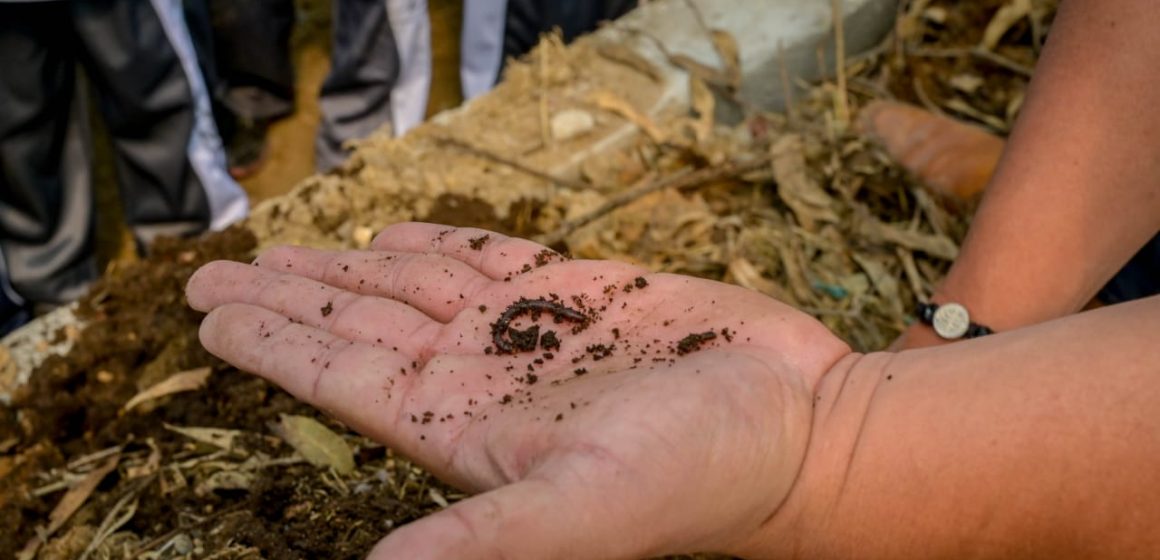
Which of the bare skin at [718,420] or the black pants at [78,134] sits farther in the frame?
the black pants at [78,134]

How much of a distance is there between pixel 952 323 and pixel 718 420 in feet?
3.47

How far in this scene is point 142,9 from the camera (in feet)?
13.8

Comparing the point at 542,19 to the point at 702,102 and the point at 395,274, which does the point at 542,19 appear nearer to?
the point at 702,102

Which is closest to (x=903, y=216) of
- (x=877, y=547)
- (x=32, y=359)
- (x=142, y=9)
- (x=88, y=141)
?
(x=877, y=547)

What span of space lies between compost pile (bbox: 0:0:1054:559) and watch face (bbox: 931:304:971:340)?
0.55m

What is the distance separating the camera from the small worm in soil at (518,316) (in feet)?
5.60

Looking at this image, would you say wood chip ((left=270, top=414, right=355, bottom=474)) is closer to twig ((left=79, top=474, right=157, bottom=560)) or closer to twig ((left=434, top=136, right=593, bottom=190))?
twig ((left=79, top=474, right=157, bottom=560))

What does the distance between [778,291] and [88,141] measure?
128 inches

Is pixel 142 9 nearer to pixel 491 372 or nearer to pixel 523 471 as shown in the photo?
pixel 491 372

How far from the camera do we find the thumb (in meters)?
1.16

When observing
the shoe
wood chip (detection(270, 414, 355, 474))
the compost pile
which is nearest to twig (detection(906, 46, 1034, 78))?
the compost pile

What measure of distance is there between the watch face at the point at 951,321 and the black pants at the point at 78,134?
3.52m

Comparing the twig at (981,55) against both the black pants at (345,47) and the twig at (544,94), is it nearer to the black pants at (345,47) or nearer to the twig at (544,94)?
the twig at (544,94)

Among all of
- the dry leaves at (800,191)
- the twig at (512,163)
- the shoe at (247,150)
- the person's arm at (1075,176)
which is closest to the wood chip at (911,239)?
the dry leaves at (800,191)
